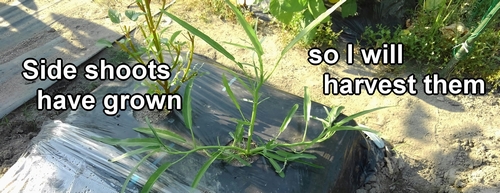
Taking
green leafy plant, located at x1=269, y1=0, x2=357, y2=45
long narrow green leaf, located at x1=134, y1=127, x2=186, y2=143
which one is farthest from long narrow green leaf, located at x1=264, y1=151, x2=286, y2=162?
green leafy plant, located at x1=269, y1=0, x2=357, y2=45

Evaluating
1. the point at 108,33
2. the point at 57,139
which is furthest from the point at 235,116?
the point at 108,33

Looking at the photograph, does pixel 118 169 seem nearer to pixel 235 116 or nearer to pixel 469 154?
pixel 235 116

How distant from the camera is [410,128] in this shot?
82.6 inches

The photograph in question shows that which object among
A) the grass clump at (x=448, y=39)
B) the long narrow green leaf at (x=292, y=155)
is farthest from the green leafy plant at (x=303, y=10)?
the long narrow green leaf at (x=292, y=155)

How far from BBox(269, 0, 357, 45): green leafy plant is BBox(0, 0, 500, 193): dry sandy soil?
0.78ft

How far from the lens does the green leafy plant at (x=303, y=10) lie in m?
2.21

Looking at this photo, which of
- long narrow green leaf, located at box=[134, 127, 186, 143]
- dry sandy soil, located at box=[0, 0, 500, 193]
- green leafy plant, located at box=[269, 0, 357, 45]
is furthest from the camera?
green leafy plant, located at box=[269, 0, 357, 45]

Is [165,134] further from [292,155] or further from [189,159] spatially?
[292,155]

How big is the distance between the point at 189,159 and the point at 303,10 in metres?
1.33

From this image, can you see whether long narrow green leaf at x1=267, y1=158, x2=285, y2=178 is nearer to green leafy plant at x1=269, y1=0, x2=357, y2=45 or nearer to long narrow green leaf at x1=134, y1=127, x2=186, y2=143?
long narrow green leaf at x1=134, y1=127, x2=186, y2=143

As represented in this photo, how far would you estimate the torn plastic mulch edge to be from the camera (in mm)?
1312

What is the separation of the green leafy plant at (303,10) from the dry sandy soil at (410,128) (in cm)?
24

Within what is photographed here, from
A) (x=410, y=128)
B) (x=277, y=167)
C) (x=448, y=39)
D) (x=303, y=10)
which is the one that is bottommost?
(x=277, y=167)

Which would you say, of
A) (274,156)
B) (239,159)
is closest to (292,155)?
(274,156)
